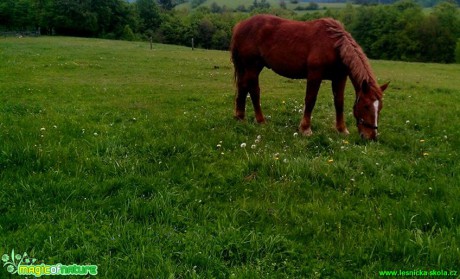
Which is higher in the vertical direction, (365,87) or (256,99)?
(365,87)

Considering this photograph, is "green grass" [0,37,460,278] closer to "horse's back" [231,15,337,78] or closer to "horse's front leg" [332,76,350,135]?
"horse's front leg" [332,76,350,135]

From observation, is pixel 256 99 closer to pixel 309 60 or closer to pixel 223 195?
pixel 309 60

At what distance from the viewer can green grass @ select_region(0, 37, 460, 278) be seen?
3.67 m

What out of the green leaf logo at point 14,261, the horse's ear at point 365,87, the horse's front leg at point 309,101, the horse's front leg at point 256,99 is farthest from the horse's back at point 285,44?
the green leaf logo at point 14,261

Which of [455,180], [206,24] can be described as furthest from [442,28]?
[455,180]

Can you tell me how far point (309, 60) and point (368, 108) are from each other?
171cm

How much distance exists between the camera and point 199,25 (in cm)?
9638

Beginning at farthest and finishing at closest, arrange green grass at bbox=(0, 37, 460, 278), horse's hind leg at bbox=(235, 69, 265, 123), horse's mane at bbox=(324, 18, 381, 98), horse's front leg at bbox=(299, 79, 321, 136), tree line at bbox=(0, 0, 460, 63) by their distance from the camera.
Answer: tree line at bbox=(0, 0, 460, 63), horse's hind leg at bbox=(235, 69, 265, 123), horse's front leg at bbox=(299, 79, 321, 136), horse's mane at bbox=(324, 18, 381, 98), green grass at bbox=(0, 37, 460, 278)

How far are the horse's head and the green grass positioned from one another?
33 centimetres

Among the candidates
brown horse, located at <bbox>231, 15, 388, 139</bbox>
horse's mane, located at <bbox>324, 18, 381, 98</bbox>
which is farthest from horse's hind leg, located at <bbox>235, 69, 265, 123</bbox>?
horse's mane, located at <bbox>324, 18, 381, 98</bbox>

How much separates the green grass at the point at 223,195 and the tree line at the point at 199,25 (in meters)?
78.3

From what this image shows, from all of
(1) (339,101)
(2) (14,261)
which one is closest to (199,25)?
(1) (339,101)

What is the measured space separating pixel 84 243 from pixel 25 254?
0.52 meters

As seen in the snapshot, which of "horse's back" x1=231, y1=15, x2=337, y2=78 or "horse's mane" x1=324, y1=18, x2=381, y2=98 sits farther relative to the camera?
"horse's back" x1=231, y1=15, x2=337, y2=78
